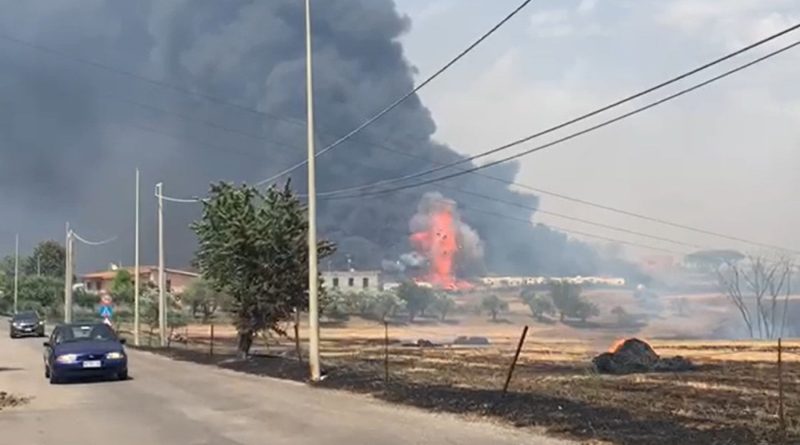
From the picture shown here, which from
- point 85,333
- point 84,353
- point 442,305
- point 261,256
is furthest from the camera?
point 442,305

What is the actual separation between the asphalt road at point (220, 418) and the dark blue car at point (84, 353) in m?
0.37

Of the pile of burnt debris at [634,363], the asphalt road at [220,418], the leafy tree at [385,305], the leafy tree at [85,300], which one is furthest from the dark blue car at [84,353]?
the leafy tree at [85,300]

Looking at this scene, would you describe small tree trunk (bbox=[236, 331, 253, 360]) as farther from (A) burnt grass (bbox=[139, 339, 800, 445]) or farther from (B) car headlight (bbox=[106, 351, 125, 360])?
(B) car headlight (bbox=[106, 351, 125, 360])

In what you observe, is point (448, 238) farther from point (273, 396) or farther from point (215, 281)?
point (273, 396)

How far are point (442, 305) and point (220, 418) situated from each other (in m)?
92.4

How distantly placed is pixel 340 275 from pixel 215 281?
109266 millimetres

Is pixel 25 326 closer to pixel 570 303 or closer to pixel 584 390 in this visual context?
pixel 584 390

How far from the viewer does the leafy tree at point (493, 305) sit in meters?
106

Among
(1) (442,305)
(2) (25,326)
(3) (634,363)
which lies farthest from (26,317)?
(1) (442,305)

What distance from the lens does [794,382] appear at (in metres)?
23.3

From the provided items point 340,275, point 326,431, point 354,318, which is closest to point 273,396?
point 326,431

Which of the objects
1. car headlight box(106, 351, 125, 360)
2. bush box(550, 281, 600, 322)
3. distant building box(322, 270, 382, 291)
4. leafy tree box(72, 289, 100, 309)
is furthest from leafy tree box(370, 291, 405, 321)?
car headlight box(106, 351, 125, 360)

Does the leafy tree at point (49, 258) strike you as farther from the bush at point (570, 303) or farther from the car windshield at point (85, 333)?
the car windshield at point (85, 333)

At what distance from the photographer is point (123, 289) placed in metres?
105
